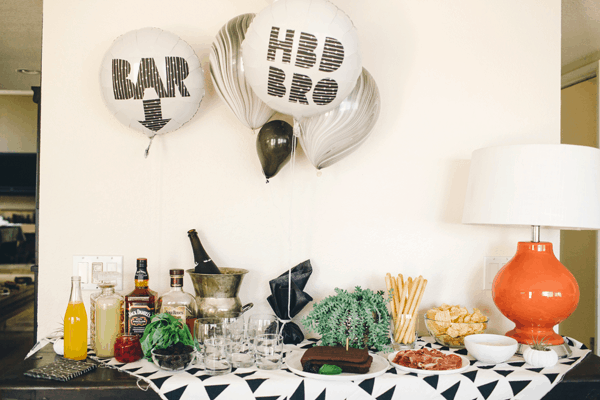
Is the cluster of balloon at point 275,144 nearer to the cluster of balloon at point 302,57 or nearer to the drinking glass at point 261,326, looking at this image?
the cluster of balloon at point 302,57

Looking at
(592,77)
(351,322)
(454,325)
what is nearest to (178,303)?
(351,322)

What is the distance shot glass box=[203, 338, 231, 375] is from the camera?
1082 mm

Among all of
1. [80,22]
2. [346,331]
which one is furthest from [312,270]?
[80,22]

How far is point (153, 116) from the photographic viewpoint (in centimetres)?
127

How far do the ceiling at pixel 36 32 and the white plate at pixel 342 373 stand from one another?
1.79m

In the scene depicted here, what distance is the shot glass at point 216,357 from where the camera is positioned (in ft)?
3.55

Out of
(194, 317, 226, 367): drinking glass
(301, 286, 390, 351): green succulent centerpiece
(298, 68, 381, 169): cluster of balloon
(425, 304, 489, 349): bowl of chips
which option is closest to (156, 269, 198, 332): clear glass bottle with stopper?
(194, 317, 226, 367): drinking glass

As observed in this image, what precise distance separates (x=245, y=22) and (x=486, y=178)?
0.85 metres

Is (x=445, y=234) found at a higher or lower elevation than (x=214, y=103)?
lower

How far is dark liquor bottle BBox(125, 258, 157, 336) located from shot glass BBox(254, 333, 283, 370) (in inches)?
12.6

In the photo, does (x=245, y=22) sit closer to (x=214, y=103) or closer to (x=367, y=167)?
(x=214, y=103)

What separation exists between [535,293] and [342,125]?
0.74 metres

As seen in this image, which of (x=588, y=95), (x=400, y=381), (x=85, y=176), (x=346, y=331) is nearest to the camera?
(x=400, y=381)

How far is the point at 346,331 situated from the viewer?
1.21 m
